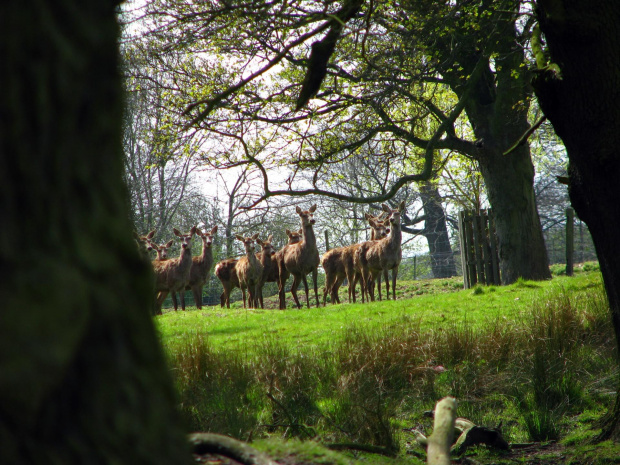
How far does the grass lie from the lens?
4547mm

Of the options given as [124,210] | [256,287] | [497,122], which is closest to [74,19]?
[124,210]

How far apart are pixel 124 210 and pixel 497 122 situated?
14.9m

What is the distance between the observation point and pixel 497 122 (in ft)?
48.0

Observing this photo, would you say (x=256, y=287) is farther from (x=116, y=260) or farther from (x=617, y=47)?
(x=116, y=260)

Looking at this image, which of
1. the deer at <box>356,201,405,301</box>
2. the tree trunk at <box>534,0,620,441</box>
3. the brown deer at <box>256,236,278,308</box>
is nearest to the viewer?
the tree trunk at <box>534,0,620,441</box>

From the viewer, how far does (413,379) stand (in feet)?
18.8

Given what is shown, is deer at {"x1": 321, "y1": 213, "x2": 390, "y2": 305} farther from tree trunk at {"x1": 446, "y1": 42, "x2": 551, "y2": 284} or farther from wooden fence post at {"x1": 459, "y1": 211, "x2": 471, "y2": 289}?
tree trunk at {"x1": 446, "y1": 42, "x2": 551, "y2": 284}

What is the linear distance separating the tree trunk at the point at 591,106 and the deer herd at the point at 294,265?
46.3 ft

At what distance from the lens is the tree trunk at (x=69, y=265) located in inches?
24.4

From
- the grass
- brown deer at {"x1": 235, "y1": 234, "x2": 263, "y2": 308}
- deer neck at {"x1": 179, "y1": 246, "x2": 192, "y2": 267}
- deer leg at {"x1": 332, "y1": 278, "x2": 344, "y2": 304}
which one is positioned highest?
deer neck at {"x1": 179, "y1": 246, "x2": 192, "y2": 267}

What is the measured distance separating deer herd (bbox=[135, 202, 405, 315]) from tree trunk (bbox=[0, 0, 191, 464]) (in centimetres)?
1726

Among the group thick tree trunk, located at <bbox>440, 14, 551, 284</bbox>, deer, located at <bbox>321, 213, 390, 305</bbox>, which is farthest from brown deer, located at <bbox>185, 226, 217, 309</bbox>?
thick tree trunk, located at <bbox>440, 14, 551, 284</bbox>

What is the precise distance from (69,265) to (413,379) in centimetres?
540

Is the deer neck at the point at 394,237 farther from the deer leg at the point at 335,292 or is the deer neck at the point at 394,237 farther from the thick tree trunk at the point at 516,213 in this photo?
the thick tree trunk at the point at 516,213
